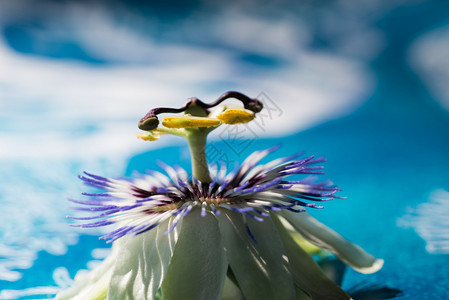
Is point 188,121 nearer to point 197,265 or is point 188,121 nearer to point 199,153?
point 199,153

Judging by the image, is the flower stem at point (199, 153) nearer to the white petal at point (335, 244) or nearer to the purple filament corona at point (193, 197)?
the purple filament corona at point (193, 197)

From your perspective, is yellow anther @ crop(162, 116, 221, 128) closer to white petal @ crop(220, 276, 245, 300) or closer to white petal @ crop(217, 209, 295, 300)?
white petal @ crop(217, 209, 295, 300)

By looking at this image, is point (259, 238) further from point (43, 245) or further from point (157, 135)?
point (43, 245)

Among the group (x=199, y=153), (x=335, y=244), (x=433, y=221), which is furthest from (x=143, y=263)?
(x=433, y=221)

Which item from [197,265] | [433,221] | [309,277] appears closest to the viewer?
[197,265]

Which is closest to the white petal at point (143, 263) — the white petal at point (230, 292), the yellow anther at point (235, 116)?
the white petal at point (230, 292)

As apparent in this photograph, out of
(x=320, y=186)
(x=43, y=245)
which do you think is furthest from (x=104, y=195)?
(x=43, y=245)

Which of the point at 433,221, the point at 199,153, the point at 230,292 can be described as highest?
the point at 199,153
